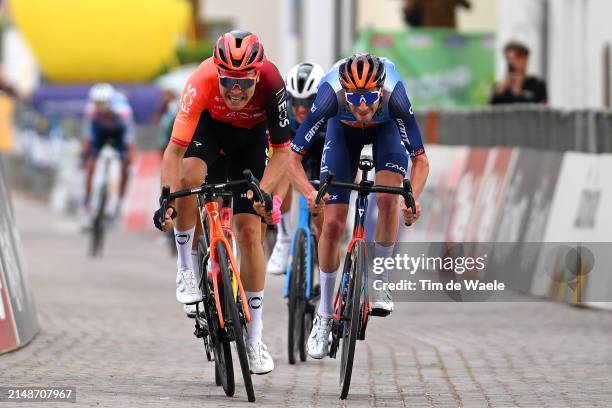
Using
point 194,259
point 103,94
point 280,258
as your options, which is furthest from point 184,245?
point 103,94

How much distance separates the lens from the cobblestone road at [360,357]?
928 cm

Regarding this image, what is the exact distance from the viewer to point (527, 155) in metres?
15.5

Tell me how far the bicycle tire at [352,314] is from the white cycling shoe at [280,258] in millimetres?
2531

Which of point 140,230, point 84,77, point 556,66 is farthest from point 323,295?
point 84,77

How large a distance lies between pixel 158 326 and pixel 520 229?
3393 millimetres

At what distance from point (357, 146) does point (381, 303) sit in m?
1.02

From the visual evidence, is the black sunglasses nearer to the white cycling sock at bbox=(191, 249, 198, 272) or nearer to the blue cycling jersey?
the blue cycling jersey

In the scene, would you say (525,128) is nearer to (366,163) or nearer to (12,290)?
(12,290)

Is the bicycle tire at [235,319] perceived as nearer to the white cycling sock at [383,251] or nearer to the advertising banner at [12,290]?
the white cycling sock at [383,251]

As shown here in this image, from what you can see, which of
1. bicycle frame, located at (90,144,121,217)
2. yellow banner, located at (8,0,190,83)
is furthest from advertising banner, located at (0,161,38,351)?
yellow banner, located at (8,0,190,83)

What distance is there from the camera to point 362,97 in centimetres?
939

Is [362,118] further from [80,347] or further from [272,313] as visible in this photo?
[272,313]

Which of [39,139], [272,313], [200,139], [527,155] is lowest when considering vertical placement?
[39,139]

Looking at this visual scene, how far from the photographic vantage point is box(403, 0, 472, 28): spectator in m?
28.2
